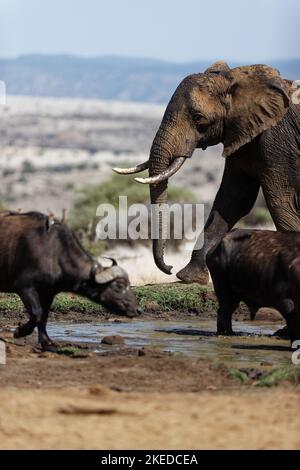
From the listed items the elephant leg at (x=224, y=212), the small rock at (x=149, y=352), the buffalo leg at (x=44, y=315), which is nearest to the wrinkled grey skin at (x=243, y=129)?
the elephant leg at (x=224, y=212)

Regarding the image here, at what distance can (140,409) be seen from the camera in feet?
31.4

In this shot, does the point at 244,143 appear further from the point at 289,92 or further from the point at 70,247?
the point at 70,247

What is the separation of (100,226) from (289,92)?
14.8m

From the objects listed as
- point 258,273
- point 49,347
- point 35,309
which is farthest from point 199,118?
point 49,347

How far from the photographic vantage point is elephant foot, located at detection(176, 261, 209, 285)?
1647 cm

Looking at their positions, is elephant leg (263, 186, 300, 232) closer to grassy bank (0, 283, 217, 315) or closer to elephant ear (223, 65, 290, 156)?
elephant ear (223, 65, 290, 156)

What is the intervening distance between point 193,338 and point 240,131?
2786 mm

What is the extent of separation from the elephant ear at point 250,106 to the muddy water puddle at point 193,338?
2025mm

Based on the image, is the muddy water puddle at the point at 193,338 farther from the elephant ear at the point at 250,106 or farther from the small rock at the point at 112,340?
the elephant ear at the point at 250,106

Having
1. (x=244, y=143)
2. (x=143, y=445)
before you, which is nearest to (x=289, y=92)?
(x=244, y=143)

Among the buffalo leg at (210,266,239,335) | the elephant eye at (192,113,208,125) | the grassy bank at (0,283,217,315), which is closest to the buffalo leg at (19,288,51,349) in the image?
the buffalo leg at (210,266,239,335)

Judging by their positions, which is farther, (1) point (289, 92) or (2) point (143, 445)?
(1) point (289, 92)

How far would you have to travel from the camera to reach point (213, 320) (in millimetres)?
16062

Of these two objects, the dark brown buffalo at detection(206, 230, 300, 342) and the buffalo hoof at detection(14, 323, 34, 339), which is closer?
the buffalo hoof at detection(14, 323, 34, 339)
